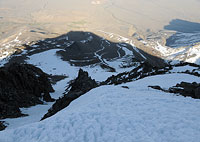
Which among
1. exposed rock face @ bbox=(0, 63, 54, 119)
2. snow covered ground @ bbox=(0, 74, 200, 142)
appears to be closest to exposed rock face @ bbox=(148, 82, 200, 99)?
snow covered ground @ bbox=(0, 74, 200, 142)

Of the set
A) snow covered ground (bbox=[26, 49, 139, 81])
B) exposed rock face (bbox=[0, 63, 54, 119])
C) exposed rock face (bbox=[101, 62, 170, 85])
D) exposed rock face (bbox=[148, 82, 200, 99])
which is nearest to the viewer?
exposed rock face (bbox=[148, 82, 200, 99])

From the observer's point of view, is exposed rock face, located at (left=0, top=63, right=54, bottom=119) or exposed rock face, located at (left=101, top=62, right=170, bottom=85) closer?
exposed rock face, located at (left=0, top=63, right=54, bottom=119)

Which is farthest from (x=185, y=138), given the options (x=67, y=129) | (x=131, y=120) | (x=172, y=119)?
(x=67, y=129)

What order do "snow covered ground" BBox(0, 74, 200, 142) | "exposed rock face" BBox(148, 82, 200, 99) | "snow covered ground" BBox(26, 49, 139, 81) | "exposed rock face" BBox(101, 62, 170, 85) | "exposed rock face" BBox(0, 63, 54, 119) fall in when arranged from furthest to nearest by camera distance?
"snow covered ground" BBox(26, 49, 139, 81) → "exposed rock face" BBox(101, 62, 170, 85) → "exposed rock face" BBox(0, 63, 54, 119) → "exposed rock face" BBox(148, 82, 200, 99) → "snow covered ground" BBox(0, 74, 200, 142)

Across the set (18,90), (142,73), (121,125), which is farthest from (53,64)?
(121,125)

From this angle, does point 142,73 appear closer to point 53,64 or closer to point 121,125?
point 121,125

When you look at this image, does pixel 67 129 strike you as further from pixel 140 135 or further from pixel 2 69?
pixel 2 69

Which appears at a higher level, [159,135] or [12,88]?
[159,135]

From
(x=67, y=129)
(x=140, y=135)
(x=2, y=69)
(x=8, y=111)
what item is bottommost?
(x=8, y=111)

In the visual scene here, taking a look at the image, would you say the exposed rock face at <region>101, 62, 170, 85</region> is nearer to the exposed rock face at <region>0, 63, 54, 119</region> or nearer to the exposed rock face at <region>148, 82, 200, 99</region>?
the exposed rock face at <region>148, 82, 200, 99</region>
